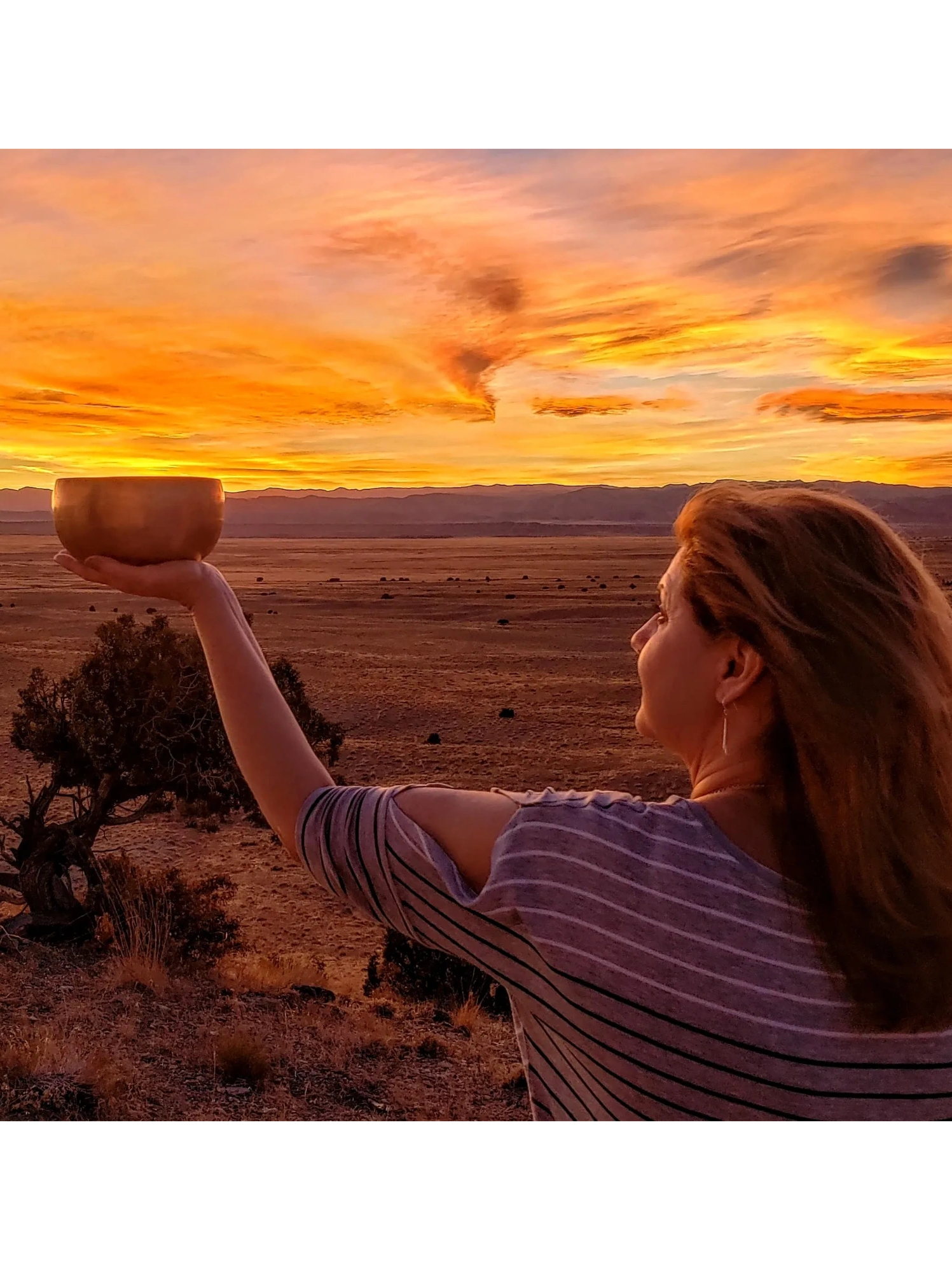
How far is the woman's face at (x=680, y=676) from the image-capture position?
0.85m

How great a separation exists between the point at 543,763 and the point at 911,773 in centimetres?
1000

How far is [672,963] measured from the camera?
73 cm

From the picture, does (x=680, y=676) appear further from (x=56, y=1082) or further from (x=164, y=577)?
(x=56, y=1082)

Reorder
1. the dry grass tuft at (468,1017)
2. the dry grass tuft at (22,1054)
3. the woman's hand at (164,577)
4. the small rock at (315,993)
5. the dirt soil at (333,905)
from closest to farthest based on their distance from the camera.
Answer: the woman's hand at (164,577), the dry grass tuft at (22,1054), the dirt soil at (333,905), the dry grass tuft at (468,1017), the small rock at (315,993)

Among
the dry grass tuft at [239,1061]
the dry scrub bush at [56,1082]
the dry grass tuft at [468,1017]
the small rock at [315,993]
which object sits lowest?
the dry grass tuft at [468,1017]

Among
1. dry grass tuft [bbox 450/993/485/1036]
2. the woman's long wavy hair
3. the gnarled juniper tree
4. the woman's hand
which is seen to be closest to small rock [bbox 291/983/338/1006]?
dry grass tuft [bbox 450/993/485/1036]

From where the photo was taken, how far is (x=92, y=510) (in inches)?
41.5

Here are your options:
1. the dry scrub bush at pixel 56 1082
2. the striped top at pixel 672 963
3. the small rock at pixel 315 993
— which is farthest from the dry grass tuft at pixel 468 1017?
the striped top at pixel 672 963

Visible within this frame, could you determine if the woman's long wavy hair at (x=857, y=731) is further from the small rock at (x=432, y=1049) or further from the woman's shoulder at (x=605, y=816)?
the small rock at (x=432, y=1049)

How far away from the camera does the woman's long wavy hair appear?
0.74 meters

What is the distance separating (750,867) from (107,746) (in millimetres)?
5196

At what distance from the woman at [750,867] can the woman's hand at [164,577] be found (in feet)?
0.99

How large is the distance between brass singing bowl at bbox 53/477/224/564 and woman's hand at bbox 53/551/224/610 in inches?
0.5

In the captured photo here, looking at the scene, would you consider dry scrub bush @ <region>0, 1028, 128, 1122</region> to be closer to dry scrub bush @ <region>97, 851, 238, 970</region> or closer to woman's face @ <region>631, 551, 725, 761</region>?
dry scrub bush @ <region>97, 851, 238, 970</region>
